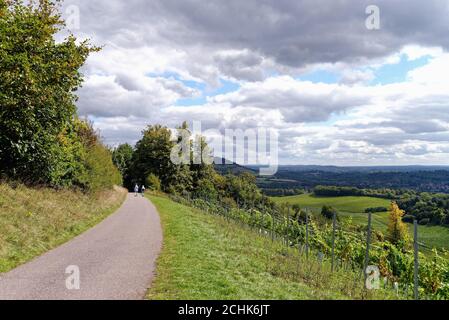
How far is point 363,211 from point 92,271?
103 meters

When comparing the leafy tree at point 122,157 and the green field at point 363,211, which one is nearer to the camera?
the green field at point 363,211

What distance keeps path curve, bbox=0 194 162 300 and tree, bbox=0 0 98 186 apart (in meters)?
6.79

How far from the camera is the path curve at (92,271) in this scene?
7.91m

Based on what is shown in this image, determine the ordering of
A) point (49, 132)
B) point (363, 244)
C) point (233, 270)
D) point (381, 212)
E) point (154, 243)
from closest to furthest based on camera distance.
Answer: point (233, 270) < point (154, 243) < point (363, 244) < point (49, 132) < point (381, 212)

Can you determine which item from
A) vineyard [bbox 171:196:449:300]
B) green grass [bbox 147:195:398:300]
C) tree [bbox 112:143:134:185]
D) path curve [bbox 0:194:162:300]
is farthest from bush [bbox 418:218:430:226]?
path curve [bbox 0:194:162:300]

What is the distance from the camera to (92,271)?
9891 mm

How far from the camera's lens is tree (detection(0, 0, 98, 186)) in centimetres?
1661

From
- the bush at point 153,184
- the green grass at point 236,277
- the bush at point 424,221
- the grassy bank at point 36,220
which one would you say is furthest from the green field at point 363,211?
the green grass at point 236,277

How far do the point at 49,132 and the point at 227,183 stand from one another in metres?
71.5

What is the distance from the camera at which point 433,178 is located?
17012 centimetres

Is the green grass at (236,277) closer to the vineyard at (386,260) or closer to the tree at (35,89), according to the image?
the vineyard at (386,260)

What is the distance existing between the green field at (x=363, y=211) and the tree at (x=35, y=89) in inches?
1331

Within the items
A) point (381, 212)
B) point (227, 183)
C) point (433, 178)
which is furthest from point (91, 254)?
point (433, 178)
